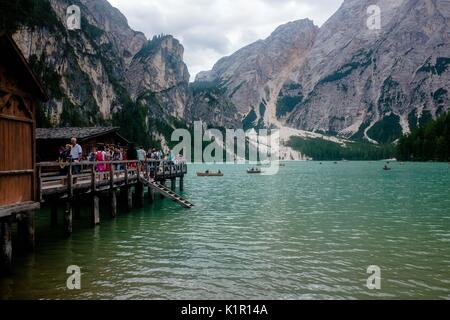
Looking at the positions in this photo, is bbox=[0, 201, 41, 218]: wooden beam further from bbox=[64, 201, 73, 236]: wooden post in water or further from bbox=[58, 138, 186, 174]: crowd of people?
bbox=[64, 201, 73, 236]: wooden post in water

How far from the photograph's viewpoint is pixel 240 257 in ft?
58.2

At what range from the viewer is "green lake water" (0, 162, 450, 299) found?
521 inches

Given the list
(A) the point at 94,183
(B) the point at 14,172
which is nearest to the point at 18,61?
(B) the point at 14,172

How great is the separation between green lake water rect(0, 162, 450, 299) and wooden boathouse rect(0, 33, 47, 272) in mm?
2330

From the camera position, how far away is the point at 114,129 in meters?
43.2

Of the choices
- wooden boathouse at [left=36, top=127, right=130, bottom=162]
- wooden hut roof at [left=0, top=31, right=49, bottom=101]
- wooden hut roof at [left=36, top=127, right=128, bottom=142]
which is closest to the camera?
wooden hut roof at [left=0, top=31, right=49, bottom=101]

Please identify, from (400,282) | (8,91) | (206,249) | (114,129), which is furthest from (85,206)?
(400,282)

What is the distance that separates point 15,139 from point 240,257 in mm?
10574

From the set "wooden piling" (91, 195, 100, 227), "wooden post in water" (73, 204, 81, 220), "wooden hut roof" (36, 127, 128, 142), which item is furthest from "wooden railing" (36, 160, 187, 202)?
"wooden hut roof" (36, 127, 128, 142)

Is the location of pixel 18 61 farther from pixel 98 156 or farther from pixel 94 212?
pixel 98 156

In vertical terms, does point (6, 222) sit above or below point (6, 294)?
above

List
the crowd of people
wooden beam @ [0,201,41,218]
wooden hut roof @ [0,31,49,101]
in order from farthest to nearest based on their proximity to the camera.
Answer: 1. the crowd of people
2. wooden hut roof @ [0,31,49,101]
3. wooden beam @ [0,201,41,218]
